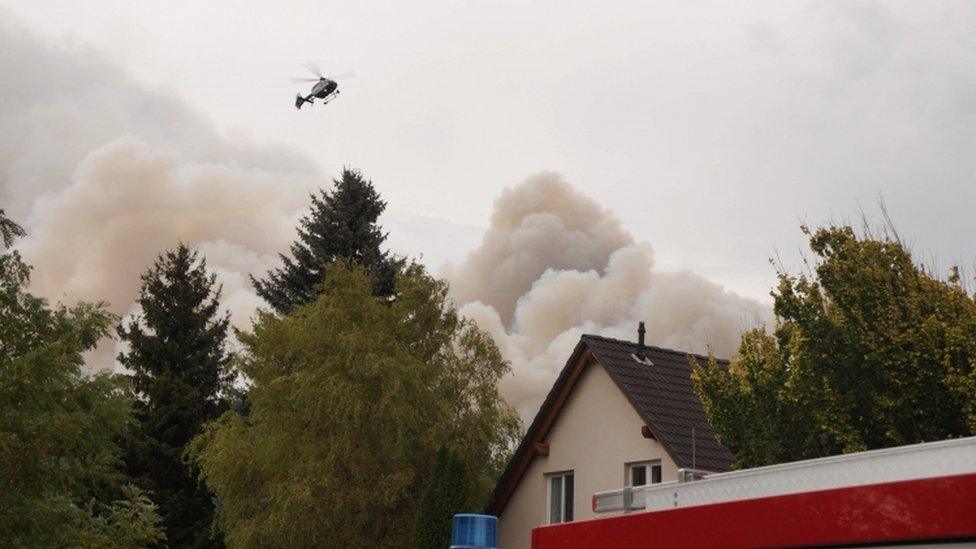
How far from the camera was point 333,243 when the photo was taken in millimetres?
52719

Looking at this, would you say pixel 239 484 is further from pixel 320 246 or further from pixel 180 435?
pixel 320 246

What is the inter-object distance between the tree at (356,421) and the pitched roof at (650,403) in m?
1.50

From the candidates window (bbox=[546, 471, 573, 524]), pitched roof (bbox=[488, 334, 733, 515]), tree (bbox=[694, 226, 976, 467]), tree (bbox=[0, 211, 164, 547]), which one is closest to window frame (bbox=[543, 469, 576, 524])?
window (bbox=[546, 471, 573, 524])

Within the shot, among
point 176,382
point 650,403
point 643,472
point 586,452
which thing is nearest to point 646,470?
point 643,472

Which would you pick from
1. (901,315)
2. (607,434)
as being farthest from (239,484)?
(901,315)

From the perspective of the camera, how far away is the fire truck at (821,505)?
497 centimetres

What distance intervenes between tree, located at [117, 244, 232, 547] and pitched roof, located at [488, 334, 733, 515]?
14.4m

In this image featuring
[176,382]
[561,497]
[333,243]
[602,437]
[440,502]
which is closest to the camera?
[440,502]

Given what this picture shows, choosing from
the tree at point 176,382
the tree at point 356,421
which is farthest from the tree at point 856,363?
the tree at point 176,382

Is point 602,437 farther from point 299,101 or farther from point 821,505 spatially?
point 299,101

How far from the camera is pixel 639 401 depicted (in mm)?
26516

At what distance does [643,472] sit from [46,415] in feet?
41.1

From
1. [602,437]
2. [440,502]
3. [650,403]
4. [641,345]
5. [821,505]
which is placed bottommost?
[821,505]

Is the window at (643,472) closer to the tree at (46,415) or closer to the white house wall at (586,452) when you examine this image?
the white house wall at (586,452)
